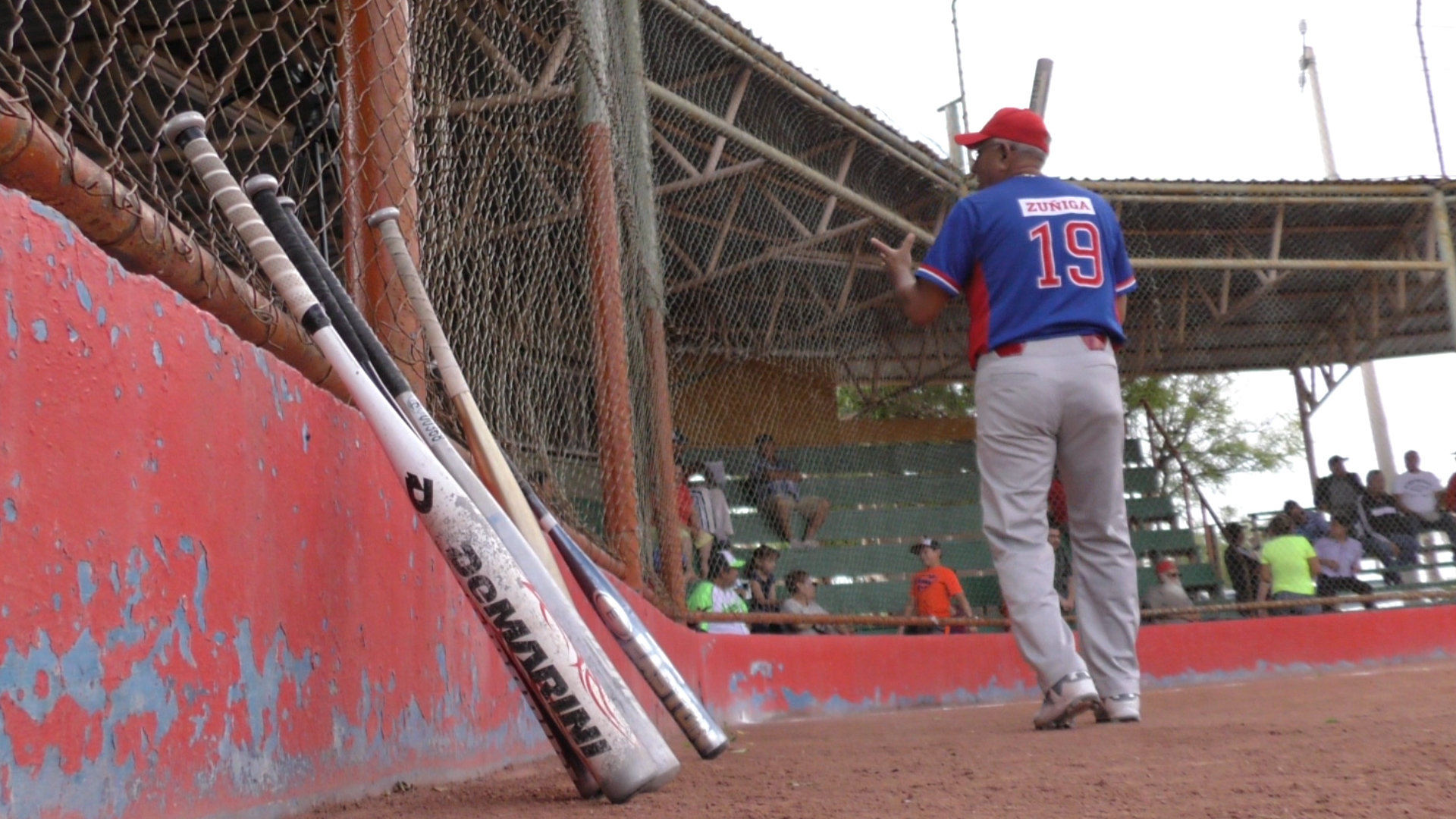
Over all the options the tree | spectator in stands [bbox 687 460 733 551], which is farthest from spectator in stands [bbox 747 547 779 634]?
the tree

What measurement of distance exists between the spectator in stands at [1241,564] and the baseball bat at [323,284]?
11.4 meters

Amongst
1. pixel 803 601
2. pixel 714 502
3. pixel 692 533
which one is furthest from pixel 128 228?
pixel 714 502

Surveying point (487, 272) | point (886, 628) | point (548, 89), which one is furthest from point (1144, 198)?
point (487, 272)

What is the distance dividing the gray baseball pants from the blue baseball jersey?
0.25ft

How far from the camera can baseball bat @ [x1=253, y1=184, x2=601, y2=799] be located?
230 centimetres

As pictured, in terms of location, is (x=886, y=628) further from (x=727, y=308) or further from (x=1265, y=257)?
(x=1265, y=257)

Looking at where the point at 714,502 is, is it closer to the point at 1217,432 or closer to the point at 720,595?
the point at 720,595

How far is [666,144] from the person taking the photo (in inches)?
359

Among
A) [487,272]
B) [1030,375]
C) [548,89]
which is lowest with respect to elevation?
[1030,375]

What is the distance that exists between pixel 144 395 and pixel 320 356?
0.67m

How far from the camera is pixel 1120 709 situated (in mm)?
3965

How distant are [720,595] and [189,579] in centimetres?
639

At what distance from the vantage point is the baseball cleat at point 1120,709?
396cm

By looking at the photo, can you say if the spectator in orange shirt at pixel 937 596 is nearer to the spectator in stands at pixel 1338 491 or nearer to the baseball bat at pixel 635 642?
the spectator in stands at pixel 1338 491
